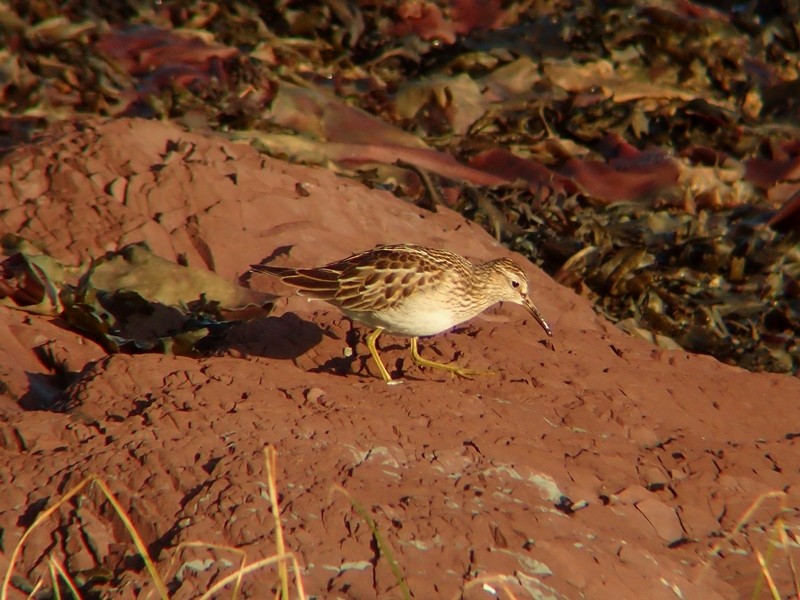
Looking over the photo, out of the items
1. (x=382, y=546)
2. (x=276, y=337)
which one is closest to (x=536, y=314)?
(x=276, y=337)

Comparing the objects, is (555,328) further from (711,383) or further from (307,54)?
(307,54)

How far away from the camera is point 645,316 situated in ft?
24.8

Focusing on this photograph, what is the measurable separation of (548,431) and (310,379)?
3.41ft

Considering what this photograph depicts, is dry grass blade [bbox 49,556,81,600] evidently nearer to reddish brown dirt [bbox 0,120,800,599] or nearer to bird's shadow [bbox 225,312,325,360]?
reddish brown dirt [bbox 0,120,800,599]

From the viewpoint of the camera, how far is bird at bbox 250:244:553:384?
18.7 feet

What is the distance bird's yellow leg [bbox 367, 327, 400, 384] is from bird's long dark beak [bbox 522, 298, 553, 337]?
87 cm

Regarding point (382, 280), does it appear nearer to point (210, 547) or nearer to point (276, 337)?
point (276, 337)

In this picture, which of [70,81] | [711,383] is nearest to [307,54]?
[70,81]

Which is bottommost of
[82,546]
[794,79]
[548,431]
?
[794,79]

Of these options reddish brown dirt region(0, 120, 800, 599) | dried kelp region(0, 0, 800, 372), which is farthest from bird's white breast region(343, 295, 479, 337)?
dried kelp region(0, 0, 800, 372)

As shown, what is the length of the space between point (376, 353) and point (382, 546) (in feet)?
Result: 7.24

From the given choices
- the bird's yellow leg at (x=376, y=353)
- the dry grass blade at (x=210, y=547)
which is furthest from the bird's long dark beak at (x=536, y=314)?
the dry grass blade at (x=210, y=547)

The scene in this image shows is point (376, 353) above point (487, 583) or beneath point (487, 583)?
beneath

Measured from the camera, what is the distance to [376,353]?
580 centimetres
